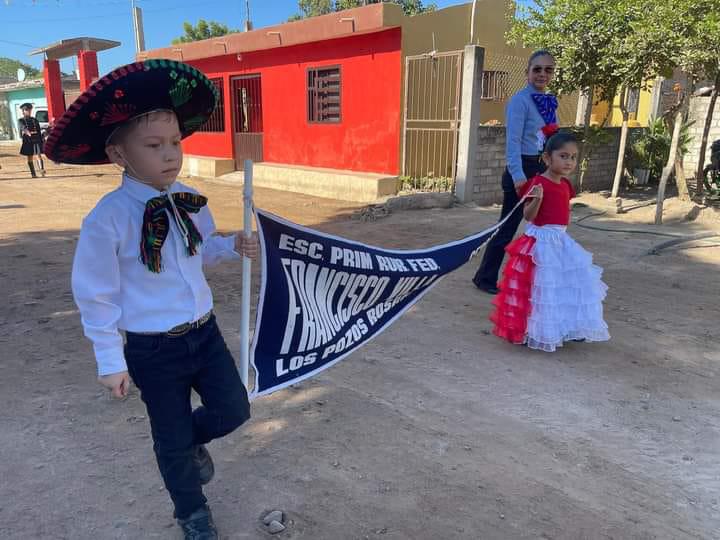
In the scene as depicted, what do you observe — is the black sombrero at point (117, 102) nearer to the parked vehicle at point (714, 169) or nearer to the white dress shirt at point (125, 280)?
the white dress shirt at point (125, 280)

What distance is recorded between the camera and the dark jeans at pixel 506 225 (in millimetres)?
4684

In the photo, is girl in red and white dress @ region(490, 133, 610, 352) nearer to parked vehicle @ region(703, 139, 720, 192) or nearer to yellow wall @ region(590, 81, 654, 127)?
parked vehicle @ region(703, 139, 720, 192)

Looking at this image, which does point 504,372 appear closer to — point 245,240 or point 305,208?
point 245,240

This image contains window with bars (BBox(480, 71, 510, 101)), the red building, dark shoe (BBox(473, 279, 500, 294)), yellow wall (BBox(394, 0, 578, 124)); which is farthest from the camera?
window with bars (BBox(480, 71, 510, 101))

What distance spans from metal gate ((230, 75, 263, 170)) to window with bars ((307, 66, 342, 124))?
7.67 ft

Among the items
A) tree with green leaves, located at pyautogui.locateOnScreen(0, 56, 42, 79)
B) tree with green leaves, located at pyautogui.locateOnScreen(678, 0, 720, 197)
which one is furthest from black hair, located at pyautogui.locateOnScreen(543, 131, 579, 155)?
tree with green leaves, located at pyautogui.locateOnScreen(0, 56, 42, 79)

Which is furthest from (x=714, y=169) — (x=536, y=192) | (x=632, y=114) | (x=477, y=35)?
(x=632, y=114)

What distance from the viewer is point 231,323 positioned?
431cm

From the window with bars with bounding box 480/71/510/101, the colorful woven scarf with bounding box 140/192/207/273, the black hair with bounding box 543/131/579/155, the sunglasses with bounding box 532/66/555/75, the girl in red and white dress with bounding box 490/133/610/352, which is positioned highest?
the window with bars with bounding box 480/71/510/101

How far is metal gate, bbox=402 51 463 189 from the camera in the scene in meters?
10.9

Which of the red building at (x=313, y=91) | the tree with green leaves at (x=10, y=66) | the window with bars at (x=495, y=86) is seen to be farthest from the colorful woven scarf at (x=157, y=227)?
the tree with green leaves at (x=10, y=66)

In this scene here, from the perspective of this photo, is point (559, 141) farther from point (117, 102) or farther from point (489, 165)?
point (489, 165)

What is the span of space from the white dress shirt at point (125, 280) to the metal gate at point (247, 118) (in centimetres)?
1373

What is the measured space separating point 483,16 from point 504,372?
1129 centimetres
